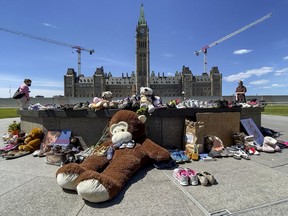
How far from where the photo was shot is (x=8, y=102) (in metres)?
49.7

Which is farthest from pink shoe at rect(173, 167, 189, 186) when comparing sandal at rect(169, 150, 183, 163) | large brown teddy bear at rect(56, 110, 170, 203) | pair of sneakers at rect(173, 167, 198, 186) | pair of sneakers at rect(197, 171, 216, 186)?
sandal at rect(169, 150, 183, 163)

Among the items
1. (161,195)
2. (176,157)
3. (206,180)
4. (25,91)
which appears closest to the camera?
(161,195)

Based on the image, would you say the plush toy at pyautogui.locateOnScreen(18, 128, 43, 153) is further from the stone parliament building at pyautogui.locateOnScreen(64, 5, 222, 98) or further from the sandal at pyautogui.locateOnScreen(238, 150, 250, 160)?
the stone parliament building at pyautogui.locateOnScreen(64, 5, 222, 98)

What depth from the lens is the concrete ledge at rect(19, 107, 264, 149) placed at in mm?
5746

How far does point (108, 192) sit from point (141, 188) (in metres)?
0.73

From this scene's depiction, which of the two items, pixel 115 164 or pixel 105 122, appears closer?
pixel 115 164

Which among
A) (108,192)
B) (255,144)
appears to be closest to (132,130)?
(108,192)

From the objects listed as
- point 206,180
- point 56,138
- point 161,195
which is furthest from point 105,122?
point 206,180

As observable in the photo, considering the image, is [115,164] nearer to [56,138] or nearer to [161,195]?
[161,195]

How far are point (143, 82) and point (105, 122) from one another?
10681 centimetres

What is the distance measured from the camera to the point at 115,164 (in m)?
3.59

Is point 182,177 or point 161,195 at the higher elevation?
point 182,177

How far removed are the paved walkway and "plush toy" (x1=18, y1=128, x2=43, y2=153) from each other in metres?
1.57

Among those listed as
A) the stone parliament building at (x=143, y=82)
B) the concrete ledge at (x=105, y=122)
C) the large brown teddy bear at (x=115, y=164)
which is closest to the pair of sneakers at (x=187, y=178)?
the large brown teddy bear at (x=115, y=164)
